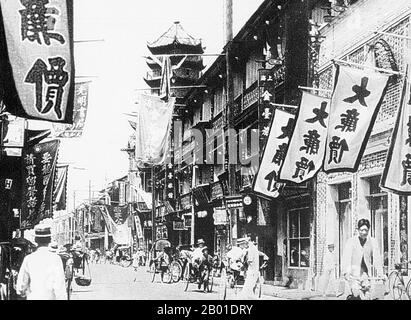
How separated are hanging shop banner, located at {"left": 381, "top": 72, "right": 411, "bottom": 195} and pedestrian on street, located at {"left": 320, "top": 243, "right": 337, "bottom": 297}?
16.3 feet

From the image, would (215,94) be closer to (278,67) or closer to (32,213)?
(278,67)

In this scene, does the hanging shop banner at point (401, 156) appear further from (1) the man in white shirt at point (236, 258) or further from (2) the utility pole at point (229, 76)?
(2) the utility pole at point (229, 76)

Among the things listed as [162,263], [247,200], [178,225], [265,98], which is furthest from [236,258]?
[178,225]

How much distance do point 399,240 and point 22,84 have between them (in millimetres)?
7869

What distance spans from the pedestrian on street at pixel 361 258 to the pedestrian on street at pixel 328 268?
333 centimetres

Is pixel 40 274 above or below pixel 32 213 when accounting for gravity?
below

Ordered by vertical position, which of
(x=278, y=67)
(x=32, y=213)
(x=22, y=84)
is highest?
(x=278, y=67)

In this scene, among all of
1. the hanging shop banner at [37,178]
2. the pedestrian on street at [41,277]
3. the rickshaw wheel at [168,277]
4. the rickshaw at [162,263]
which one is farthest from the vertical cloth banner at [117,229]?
the pedestrian on street at [41,277]

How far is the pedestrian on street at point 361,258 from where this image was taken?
459 inches

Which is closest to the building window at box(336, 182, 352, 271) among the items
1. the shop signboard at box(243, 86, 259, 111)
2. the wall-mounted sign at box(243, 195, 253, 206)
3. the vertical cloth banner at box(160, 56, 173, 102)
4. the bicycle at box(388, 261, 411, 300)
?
the bicycle at box(388, 261, 411, 300)

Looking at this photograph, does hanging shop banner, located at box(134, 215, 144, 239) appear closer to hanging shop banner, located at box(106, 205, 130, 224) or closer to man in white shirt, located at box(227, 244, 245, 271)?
hanging shop banner, located at box(106, 205, 130, 224)

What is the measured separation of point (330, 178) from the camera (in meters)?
16.7
